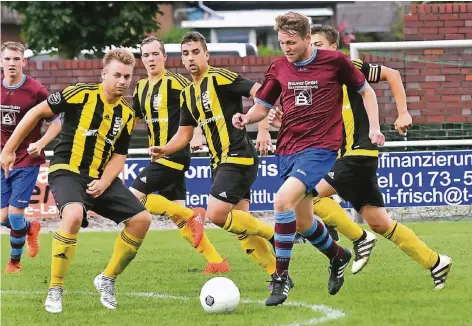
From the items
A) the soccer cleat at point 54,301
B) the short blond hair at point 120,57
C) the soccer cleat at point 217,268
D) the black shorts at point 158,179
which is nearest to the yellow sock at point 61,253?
the soccer cleat at point 54,301

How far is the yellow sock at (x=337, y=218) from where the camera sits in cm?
927

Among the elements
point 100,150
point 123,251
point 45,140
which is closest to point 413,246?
point 123,251

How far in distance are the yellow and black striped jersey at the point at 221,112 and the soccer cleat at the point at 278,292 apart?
5.97 ft

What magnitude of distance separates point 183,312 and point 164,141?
3110 millimetres

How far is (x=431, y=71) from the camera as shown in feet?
50.5

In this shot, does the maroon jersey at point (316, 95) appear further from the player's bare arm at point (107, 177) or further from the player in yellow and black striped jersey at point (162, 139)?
the player in yellow and black striped jersey at point (162, 139)

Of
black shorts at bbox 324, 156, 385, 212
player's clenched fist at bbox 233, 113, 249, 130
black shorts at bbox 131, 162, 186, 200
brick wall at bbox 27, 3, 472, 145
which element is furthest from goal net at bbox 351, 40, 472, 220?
player's clenched fist at bbox 233, 113, 249, 130

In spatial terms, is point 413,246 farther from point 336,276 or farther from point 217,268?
point 217,268

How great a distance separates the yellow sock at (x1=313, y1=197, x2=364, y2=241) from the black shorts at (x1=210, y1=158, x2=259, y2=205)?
63 centimetres

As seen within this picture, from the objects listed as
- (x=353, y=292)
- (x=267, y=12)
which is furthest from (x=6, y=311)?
(x=267, y=12)

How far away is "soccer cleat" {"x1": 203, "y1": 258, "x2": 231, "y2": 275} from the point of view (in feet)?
33.0

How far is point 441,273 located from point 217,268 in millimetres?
2289

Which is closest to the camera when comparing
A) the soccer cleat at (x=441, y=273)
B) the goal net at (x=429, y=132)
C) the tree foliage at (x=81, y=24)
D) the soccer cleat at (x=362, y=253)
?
the soccer cleat at (x=441, y=273)

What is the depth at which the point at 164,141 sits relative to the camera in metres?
10.7
